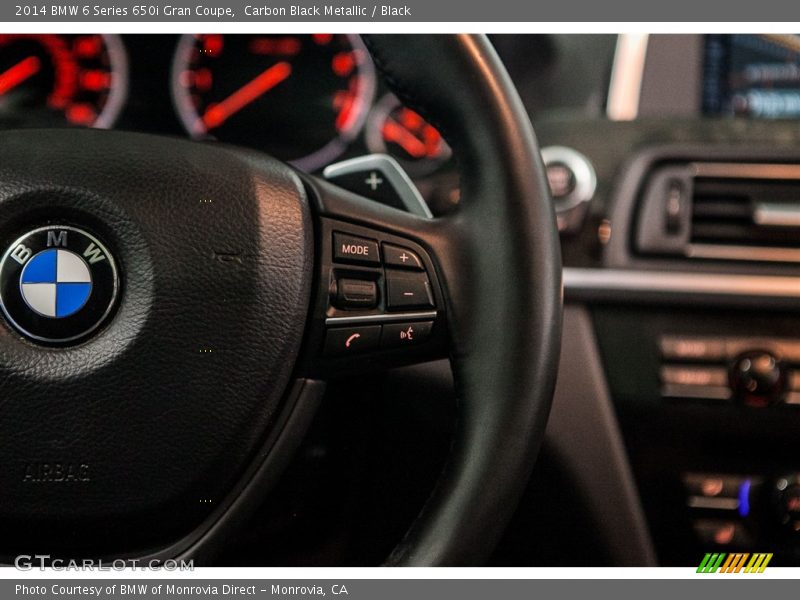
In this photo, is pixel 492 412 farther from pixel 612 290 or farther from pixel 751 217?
pixel 751 217

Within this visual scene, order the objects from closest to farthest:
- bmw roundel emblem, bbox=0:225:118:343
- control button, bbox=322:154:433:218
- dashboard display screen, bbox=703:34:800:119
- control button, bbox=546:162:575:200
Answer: bmw roundel emblem, bbox=0:225:118:343
control button, bbox=322:154:433:218
control button, bbox=546:162:575:200
dashboard display screen, bbox=703:34:800:119

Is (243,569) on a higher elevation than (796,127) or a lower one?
lower

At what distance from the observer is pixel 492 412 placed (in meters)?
0.61

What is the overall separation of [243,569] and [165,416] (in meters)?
0.14

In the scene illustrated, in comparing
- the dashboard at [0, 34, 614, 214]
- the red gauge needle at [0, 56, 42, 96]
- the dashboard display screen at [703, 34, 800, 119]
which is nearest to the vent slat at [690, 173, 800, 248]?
the dashboard display screen at [703, 34, 800, 119]

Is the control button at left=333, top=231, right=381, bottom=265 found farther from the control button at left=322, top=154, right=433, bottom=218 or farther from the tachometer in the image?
the tachometer

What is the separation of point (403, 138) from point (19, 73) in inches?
24.3

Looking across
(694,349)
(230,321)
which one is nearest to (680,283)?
(694,349)

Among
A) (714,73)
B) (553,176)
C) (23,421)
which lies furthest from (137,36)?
(23,421)

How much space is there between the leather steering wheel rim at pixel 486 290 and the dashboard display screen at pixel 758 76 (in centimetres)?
76

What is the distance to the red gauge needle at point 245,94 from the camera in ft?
4.96

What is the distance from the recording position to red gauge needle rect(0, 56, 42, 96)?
146 centimetres

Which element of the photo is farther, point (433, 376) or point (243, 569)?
point (433, 376)

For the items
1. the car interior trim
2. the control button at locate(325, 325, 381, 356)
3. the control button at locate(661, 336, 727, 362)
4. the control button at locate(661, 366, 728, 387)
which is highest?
the control button at locate(325, 325, 381, 356)
